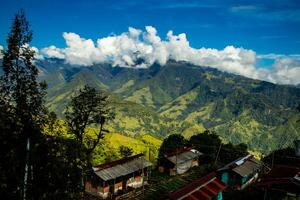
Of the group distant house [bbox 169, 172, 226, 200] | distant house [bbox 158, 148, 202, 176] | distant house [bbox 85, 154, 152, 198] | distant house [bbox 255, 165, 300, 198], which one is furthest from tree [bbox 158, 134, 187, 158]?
distant house [bbox 255, 165, 300, 198]

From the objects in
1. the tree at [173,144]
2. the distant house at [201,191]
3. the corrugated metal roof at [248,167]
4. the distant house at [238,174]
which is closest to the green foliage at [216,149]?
the tree at [173,144]

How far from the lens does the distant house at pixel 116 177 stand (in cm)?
5719

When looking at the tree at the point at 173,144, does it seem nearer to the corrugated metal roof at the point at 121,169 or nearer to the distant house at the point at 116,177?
the corrugated metal roof at the point at 121,169

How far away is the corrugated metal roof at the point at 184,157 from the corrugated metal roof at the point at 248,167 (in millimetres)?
16559

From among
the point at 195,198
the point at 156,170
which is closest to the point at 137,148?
the point at 156,170

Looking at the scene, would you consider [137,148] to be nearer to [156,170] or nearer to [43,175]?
[156,170]

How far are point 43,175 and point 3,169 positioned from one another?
2.11 metres

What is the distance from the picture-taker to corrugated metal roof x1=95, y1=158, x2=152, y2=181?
56469mm

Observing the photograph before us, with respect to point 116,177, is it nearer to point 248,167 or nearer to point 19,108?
point 248,167

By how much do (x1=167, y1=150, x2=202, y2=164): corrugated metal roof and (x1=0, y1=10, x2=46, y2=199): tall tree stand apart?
64.2 meters

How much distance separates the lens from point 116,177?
5747 centimetres

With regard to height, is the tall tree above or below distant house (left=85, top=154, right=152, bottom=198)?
above

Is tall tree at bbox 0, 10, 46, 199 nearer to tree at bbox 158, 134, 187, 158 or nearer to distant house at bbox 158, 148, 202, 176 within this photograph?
distant house at bbox 158, 148, 202, 176

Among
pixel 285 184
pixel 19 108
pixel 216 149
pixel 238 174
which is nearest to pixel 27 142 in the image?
pixel 19 108
